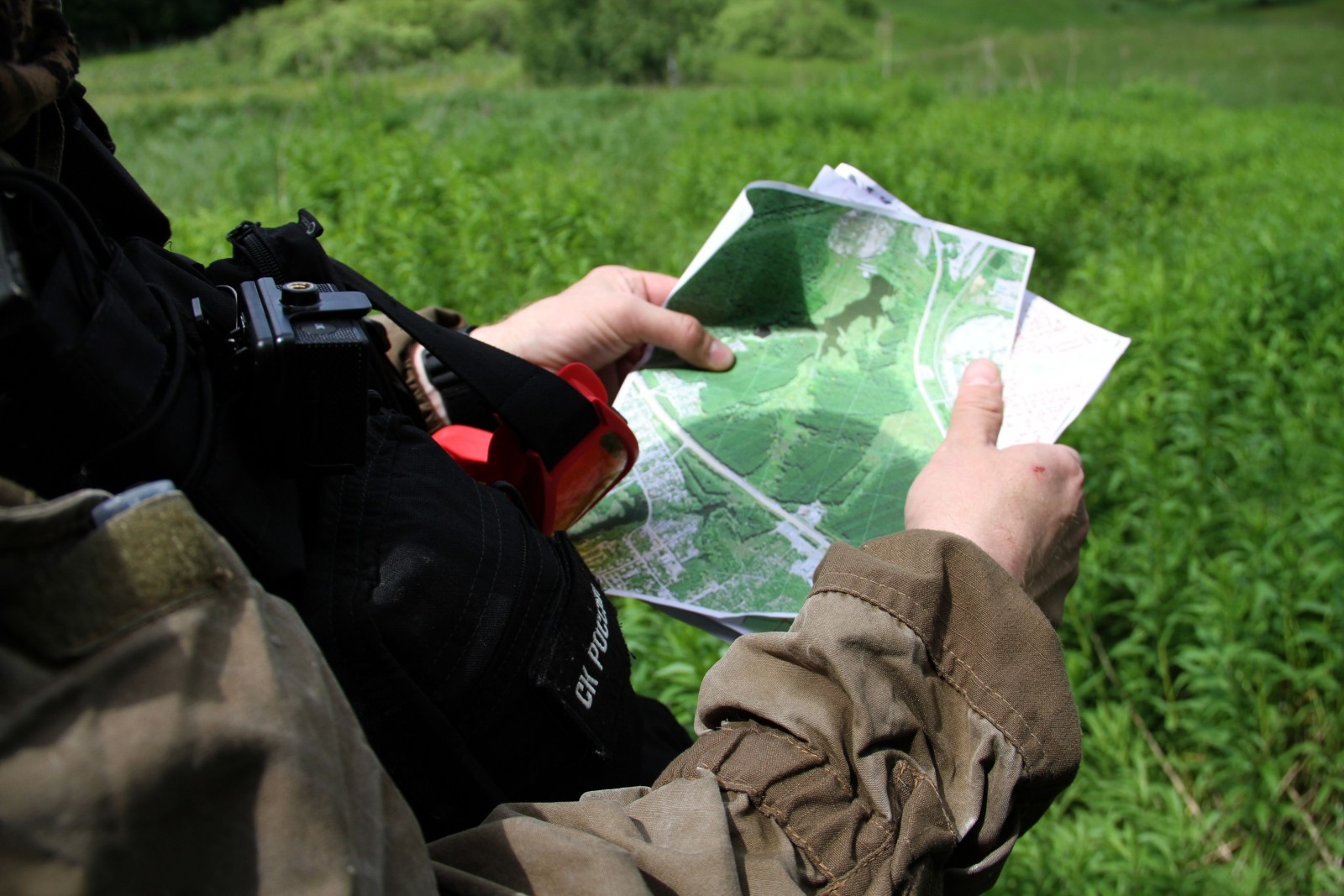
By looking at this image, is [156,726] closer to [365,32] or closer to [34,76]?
[34,76]

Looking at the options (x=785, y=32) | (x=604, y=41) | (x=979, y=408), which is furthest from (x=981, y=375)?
(x=785, y=32)

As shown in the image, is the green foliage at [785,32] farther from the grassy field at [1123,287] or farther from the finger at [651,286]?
the finger at [651,286]

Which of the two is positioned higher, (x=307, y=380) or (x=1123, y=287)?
(x=307, y=380)

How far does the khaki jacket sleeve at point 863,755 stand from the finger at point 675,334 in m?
0.64

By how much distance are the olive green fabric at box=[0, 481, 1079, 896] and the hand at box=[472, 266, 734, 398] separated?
0.65 m

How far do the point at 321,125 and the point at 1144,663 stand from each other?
25.1 ft

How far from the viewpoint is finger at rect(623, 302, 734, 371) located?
5.13 feet

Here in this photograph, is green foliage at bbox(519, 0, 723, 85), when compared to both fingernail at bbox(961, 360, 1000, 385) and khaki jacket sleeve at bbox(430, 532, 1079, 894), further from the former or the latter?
khaki jacket sleeve at bbox(430, 532, 1079, 894)

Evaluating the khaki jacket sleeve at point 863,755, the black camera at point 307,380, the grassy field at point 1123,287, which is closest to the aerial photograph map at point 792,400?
the khaki jacket sleeve at point 863,755

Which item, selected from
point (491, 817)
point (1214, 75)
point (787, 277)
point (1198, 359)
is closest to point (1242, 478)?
point (1198, 359)

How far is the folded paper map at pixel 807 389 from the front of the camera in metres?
1.42

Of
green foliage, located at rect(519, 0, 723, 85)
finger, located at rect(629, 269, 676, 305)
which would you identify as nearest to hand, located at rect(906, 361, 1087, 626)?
finger, located at rect(629, 269, 676, 305)

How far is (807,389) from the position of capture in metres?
1.59

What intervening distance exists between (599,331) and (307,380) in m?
0.87
